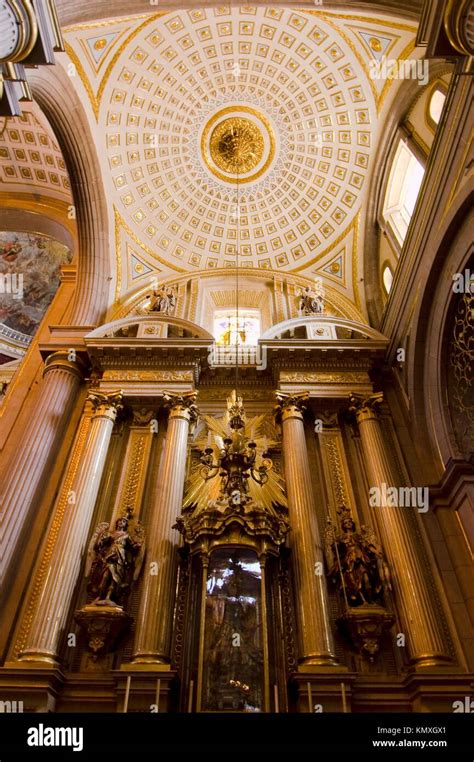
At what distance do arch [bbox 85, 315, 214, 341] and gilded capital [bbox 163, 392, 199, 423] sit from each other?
170 cm

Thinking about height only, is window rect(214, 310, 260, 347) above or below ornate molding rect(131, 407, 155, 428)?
above

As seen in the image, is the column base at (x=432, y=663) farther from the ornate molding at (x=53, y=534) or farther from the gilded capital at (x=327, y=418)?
the ornate molding at (x=53, y=534)

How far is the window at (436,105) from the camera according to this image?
10.3 metres

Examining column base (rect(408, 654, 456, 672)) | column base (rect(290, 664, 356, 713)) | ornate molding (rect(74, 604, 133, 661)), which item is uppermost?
ornate molding (rect(74, 604, 133, 661))

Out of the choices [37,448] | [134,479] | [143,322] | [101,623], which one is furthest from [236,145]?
[101,623]

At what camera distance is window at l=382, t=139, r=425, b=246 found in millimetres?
12203

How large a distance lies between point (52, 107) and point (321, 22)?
6963mm

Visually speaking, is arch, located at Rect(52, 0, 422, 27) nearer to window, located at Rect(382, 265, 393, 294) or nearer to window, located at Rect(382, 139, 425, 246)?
window, located at Rect(382, 139, 425, 246)

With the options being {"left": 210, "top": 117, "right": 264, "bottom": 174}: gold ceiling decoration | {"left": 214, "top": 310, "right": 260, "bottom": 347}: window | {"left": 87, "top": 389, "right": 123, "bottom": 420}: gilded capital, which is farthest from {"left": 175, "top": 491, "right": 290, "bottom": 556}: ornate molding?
{"left": 210, "top": 117, "right": 264, "bottom": 174}: gold ceiling decoration

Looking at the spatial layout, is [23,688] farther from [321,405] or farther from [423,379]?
[423,379]

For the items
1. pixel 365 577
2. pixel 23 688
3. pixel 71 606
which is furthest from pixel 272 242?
pixel 23 688

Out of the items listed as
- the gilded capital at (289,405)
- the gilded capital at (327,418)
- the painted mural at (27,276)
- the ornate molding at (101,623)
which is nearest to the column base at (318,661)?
the ornate molding at (101,623)

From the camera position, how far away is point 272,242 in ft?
50.8

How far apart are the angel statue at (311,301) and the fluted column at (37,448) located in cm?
638
